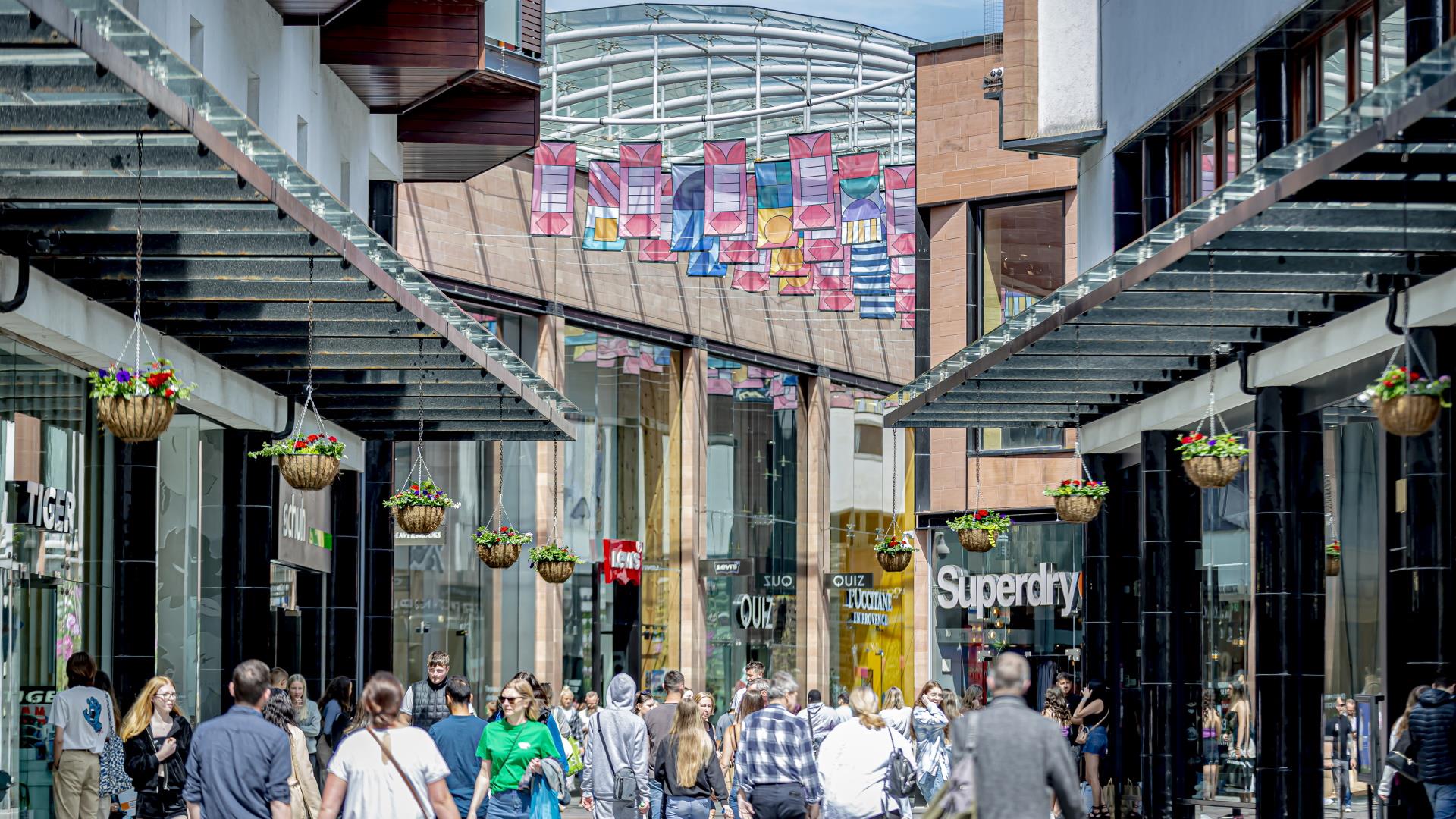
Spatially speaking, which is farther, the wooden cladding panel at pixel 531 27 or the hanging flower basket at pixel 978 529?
the hanging flower basket at pixel 978 529

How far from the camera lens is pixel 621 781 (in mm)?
17750

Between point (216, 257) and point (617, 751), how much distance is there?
5.27m

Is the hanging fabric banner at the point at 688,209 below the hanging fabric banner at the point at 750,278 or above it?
above

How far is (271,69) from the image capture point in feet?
70.4

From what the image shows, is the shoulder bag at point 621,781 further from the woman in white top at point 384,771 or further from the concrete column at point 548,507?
the concrete column at point 548,507

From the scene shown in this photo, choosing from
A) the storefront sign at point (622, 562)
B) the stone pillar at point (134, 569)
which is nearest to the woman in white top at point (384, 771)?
the stone pillar at point (134, 569)

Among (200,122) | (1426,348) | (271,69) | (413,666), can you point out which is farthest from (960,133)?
(200,122)

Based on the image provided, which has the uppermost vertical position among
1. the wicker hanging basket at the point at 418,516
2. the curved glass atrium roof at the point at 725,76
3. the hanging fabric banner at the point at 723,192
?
the curved glass atrium roof at the point at 725,76

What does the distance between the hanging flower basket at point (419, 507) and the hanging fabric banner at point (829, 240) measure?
16673 millimetres

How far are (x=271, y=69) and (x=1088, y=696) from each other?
11526 mm

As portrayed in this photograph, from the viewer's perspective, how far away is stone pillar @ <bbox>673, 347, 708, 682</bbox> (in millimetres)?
43969

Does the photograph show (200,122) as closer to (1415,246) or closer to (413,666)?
(1415,246)

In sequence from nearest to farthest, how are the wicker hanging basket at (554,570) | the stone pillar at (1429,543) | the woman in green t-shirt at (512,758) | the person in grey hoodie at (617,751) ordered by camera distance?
the woman in green t-shirt at (512,758), the stone pillar at (1429,543), the person in grey hoodie at (617,751), the wicker hanging basket at (554,570)

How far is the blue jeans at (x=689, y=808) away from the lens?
16016mm
